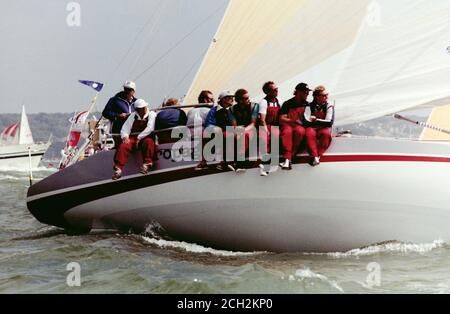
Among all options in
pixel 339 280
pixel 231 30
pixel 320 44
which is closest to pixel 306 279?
pixel 339 280

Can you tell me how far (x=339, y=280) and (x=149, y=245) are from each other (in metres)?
2.88

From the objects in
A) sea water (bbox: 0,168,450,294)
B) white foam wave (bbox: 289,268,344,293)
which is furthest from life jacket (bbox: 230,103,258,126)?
white foam wave (bbox: 289,268,344,293)

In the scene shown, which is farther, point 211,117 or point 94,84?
point 94,84

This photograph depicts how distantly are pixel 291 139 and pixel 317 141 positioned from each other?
297 millimetres

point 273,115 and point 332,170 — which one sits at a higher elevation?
point 273,115

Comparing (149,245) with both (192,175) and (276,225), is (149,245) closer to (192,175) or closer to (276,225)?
(192,175)

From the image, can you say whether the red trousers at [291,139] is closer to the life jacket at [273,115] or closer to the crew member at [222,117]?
the life jacket at [273,115]

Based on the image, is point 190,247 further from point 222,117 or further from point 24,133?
point 24,133

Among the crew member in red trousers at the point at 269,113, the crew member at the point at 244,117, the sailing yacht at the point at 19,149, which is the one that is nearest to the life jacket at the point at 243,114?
A: the crew member at the point at 244,117

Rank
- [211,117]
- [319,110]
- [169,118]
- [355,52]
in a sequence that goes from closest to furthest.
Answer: [319,110], [211,117], [355,52], [169,118]

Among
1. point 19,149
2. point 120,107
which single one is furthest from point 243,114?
point 19,149

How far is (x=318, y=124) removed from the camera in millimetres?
8414

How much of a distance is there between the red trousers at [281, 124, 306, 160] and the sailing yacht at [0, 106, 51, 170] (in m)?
42.1

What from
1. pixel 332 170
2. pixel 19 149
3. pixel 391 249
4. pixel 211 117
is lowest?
pixel 19 149
